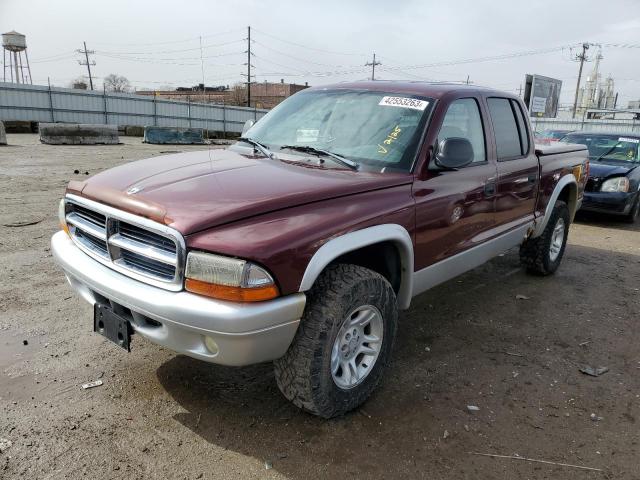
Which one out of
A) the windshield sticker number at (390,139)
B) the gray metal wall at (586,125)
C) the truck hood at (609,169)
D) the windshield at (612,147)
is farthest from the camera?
the gray metal wall at (586,125)

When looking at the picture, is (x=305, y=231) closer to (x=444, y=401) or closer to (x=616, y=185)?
(x=444, y=401)

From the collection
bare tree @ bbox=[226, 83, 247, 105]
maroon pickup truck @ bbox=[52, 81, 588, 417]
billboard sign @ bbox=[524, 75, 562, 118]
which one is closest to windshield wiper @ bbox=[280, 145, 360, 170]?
maroon pickup truck @ bbox=[52, 81, 588, 417]

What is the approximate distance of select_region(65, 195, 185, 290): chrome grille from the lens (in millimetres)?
2287

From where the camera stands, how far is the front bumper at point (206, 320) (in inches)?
85.8

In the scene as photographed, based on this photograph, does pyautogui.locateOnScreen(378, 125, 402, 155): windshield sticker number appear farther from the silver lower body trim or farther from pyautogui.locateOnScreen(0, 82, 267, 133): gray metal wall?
pyautogui.locateOnScreen(0, 82, 267, 133): gray metal wall

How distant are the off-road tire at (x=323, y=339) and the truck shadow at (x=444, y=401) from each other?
0.20 metres

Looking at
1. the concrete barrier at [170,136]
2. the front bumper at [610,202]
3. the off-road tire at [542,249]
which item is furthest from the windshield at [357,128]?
the concrete barrier at [170,136]

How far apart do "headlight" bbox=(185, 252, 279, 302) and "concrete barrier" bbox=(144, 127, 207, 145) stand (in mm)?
20390

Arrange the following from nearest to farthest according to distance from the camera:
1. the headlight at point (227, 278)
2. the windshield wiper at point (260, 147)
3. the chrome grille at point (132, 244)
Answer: the headlight at point (227, 278), the chrome grille at point (132, 244), the windshield wiper at point (260, 147)

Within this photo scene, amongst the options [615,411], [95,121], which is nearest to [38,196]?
[615,411]

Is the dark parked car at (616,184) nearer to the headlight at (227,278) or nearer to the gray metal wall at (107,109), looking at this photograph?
the headlight at (227,278)

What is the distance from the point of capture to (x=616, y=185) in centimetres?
841

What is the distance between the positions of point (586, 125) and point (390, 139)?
27.5 metres

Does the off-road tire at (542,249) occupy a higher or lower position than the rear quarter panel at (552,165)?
lower
